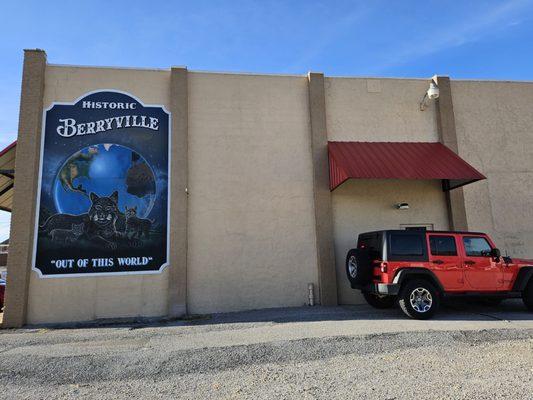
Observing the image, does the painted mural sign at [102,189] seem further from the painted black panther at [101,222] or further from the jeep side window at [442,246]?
the jeep side window at [442,246]

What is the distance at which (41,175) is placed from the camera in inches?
423

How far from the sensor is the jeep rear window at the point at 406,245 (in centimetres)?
922

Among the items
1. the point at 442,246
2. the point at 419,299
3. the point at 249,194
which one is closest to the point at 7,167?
the point at 249,194

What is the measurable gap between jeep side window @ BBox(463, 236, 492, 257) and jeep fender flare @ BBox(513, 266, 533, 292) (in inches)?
37.0

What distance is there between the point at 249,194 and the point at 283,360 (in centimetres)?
636

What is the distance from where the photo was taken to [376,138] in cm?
1273

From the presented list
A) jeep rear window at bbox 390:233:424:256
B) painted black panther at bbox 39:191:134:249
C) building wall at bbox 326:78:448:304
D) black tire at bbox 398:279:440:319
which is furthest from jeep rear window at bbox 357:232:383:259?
painted black panther at bbox 39:191:134:249

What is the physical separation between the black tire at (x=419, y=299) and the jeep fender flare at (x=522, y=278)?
81.4 inches

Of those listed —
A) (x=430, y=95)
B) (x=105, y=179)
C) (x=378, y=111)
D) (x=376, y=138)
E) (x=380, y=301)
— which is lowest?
(x=380, y=301)

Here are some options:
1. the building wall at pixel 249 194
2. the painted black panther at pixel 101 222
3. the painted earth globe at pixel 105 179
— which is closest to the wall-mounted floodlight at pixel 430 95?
the building wall at pixel 249 194

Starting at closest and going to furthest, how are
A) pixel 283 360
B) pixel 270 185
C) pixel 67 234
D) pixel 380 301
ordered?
pixel 283 360, pixel 380 301, pixel 67 234, pixel 270 185

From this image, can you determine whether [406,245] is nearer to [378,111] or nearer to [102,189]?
[378,111]

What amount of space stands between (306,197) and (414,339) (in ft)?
19.2

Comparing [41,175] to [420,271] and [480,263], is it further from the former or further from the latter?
[480,263]
